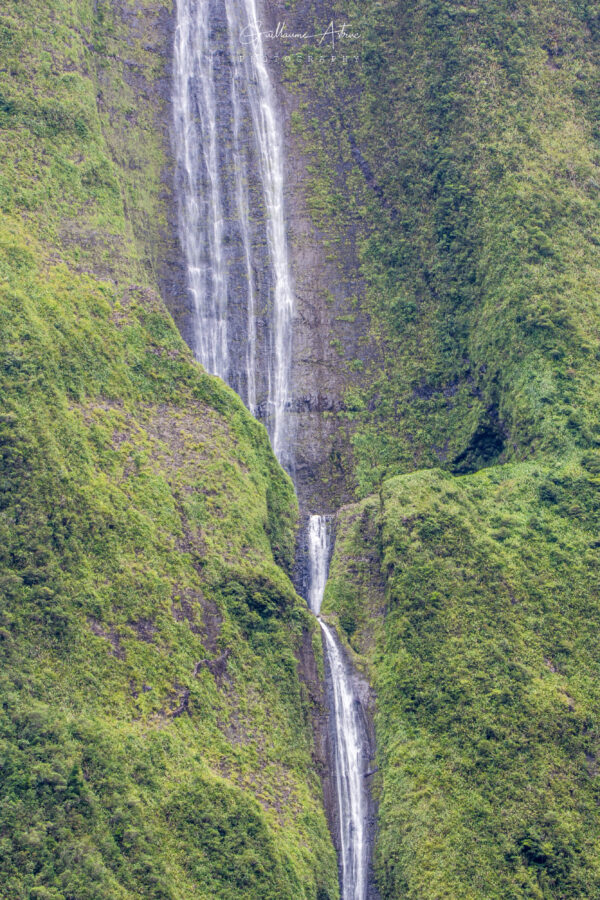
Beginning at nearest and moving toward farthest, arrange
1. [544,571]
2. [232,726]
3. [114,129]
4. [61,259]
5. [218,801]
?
1. [218,801]
2. [232,726]
3. [544,571]
4. [61,259]
5. [114,129]

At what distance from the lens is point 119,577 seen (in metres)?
27.3

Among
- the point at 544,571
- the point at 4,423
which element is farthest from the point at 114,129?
the point at 544,571

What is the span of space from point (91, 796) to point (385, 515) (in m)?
14.8

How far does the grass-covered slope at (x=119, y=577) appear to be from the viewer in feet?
76.7

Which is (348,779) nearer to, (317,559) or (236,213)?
(317,559)

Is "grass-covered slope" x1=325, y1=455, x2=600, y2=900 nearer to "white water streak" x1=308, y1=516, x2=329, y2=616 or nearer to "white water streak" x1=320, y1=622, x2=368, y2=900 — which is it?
"white water streak" x1=320, y1=622, x2=368, y2=900

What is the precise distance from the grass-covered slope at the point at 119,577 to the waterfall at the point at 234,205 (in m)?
3.31

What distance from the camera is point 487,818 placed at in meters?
26.5

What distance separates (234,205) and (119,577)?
21092 mm

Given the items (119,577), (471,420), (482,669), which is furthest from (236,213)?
(482,669)

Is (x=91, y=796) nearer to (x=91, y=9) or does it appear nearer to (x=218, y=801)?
(x=218, y=801)

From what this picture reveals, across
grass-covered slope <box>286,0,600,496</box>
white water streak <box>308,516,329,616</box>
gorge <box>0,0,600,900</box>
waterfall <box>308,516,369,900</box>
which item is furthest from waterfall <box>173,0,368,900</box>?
waterfall <box>308,516,369,900</box>

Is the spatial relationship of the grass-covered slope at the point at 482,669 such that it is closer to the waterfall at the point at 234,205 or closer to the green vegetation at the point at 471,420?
the green vegetation at the point at 471,420

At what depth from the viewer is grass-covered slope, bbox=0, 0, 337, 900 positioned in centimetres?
2339
